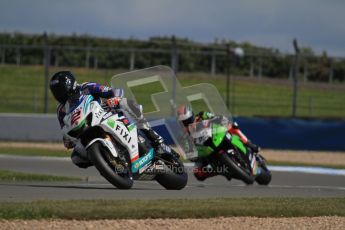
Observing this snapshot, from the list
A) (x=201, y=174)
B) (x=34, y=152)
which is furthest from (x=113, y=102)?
(x=34, y=152)

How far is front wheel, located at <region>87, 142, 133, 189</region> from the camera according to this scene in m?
10.6

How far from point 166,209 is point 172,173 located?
281 centimetres

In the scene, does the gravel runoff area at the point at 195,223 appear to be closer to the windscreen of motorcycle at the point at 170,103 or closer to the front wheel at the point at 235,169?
the windscreen of motorcycle at the point at 170,103

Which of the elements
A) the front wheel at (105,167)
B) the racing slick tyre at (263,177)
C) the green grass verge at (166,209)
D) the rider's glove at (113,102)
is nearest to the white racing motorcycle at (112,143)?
the front wheel at (105,167)

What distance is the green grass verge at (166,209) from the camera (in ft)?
28.2

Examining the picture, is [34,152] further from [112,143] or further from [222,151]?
[112,143]

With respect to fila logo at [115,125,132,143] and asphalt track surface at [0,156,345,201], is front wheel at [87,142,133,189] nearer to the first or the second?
asphalt track surface at [0,156,345,201]

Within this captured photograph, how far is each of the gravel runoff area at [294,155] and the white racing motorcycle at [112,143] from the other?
1047cm

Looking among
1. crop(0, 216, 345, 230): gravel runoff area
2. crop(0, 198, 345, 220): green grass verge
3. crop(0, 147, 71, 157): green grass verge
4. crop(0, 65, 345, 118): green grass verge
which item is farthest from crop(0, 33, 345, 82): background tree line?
crop(0, 216, 345, 230): gravel runoff area

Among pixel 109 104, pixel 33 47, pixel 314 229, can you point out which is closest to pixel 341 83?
pixel 33 47

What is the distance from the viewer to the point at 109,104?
1137cm

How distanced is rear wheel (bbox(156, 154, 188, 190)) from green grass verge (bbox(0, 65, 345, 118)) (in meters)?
15.6

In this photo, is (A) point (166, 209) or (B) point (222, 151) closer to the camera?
(A) point (166, 209)

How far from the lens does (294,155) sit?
2372 cm
